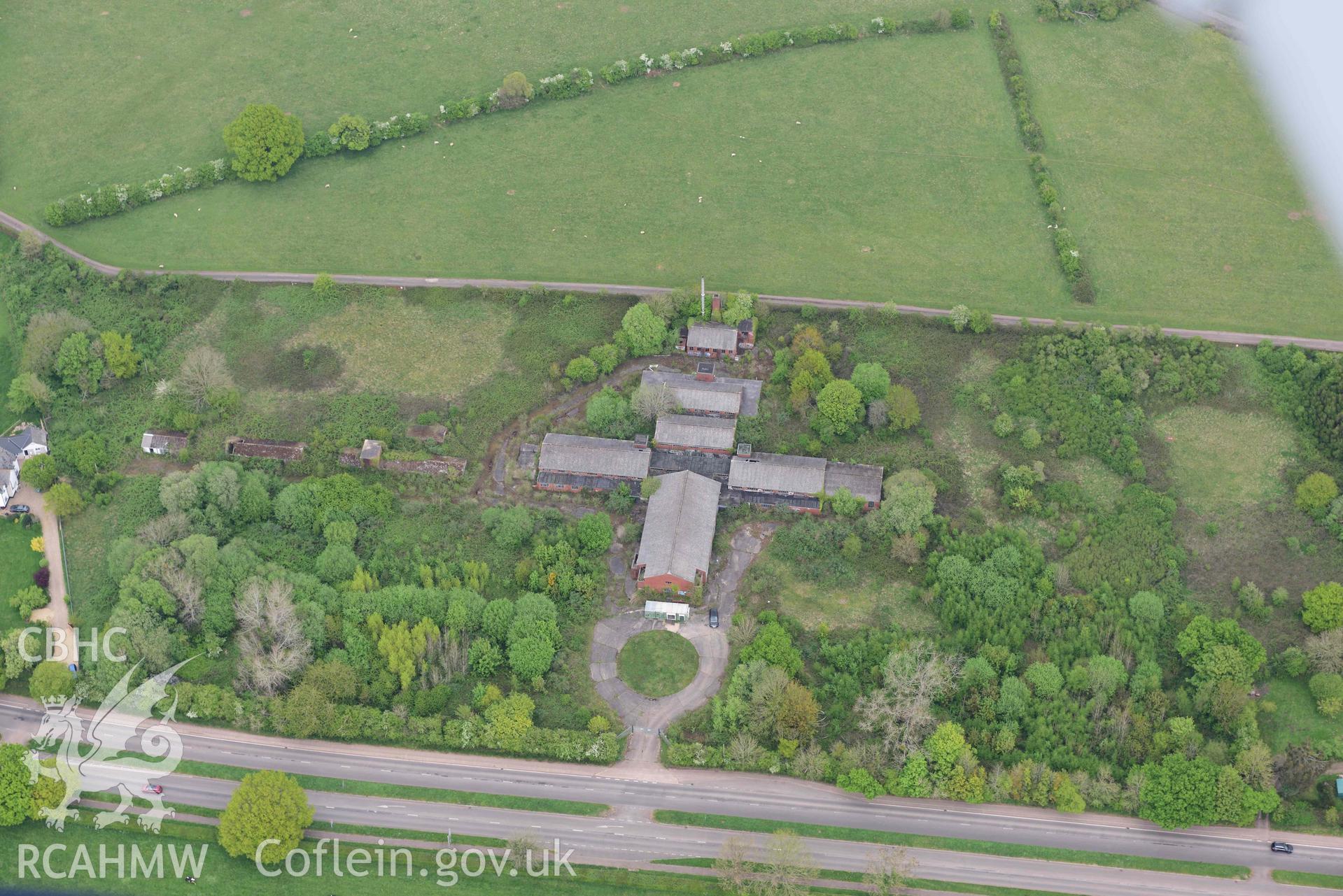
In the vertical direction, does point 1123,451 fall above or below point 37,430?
above

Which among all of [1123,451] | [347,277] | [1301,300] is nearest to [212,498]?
[347,277]

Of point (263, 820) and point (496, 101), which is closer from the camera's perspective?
point (263, 820)

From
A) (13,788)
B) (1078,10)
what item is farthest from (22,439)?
(1078,10)

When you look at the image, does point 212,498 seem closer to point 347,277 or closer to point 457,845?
point 347,277

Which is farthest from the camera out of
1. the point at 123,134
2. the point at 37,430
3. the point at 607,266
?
the point at 123,134

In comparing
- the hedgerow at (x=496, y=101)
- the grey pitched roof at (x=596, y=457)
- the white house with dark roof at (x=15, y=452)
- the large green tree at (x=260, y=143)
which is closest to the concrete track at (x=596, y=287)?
the hedgerow at (x=496, y=101)
